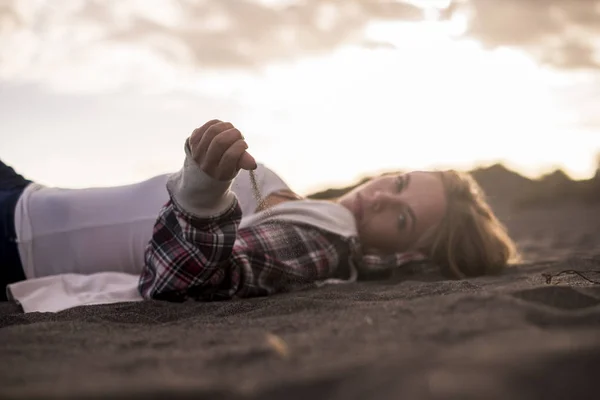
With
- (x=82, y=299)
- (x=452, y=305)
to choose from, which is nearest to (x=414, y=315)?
(x=452, y=305)

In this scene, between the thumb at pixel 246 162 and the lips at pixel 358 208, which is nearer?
the thumb at pixel 246 162

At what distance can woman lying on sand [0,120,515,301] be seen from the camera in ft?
5.74

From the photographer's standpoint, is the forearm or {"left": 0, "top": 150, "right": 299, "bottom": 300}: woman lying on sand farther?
{"left": 0, "top": 150, "right": 299, "bottom": 300}: woman lying on sand

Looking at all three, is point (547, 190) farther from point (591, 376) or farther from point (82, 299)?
point (591, 376)

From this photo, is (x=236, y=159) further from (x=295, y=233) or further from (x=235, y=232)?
(x=295, y=233)

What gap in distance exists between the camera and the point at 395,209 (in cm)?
258

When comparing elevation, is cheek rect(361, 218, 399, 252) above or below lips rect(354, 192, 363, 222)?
below

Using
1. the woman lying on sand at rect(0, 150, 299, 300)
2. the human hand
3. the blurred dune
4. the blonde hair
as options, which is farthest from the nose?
the blurred dune

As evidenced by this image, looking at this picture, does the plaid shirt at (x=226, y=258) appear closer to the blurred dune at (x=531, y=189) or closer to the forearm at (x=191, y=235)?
the forearm at (x=191, y=235)

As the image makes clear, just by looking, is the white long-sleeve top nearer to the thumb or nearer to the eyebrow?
the eyebrow

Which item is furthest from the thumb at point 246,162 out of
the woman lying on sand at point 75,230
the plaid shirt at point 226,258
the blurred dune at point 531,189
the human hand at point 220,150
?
the blurred dune at point 531,189

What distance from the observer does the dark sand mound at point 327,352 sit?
1.83ft

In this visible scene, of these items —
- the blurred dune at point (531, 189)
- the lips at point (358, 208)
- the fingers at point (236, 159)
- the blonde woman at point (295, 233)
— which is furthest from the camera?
the blurred dune at point (531, 189)

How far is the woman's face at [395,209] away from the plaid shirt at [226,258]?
0.32 metres
